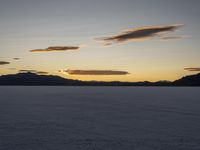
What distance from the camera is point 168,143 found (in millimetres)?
41625

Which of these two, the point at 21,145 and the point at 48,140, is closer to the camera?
the point at 21,145

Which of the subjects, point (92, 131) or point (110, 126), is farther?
point (110, 126)

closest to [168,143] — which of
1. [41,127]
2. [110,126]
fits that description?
[110,126]

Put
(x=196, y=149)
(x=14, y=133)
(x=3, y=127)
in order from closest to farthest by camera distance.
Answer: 1. (x=196, y=149)
2. (x=14, y=133)
3. (x=3, y=127)

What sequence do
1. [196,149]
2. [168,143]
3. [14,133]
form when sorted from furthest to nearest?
[14,133] < [168,143] < [196,149]

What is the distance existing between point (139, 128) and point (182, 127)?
30.1ft

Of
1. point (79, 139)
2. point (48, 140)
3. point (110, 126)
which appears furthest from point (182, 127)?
point (48, 140)

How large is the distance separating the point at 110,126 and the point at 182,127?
14743mm

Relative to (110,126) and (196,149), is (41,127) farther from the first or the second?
(196,149)

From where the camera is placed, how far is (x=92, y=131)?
1981 inches

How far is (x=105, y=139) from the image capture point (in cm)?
4378

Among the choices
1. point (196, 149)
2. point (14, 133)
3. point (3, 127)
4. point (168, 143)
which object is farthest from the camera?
point (3, 127)

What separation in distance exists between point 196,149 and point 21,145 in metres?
25.0

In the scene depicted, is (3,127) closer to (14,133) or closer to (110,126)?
(14,133)
